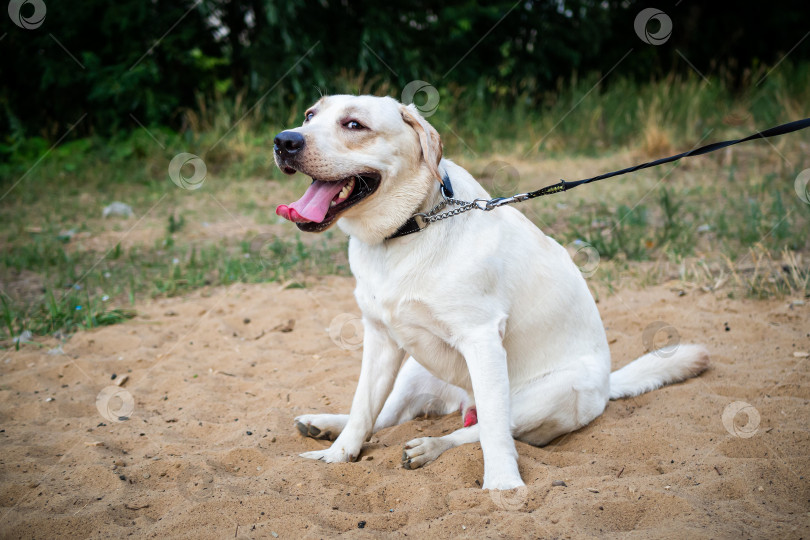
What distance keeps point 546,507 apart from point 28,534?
1751 mm

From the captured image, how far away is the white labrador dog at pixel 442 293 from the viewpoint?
2566 millimetres

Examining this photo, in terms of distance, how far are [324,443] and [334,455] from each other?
27 centimetres

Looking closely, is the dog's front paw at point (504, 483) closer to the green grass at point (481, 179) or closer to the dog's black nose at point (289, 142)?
the dog's black nose at point (289, 142)

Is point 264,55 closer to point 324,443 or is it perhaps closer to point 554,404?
point 324,443

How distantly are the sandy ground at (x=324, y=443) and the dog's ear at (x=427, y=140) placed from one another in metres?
1.18

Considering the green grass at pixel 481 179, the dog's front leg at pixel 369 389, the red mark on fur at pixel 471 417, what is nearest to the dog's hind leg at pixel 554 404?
the red mark on fur at pixel 471 417

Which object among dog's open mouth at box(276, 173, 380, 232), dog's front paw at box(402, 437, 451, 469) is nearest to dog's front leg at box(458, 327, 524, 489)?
dog's front paw at box(402, 437, 451, 469)

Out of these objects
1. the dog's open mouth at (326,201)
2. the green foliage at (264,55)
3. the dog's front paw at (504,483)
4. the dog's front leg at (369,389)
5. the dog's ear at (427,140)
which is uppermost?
the green foliage at (264,55)

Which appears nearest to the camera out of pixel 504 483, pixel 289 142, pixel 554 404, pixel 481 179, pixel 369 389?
A: pixel 504 483

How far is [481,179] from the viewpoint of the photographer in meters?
→ 7.64

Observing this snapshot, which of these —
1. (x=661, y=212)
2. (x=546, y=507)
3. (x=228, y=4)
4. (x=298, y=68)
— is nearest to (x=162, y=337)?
(x=546, y=507)

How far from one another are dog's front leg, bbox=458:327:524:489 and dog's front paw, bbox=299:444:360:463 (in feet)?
2.06

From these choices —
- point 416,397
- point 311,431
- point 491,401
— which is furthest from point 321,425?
point 491,401

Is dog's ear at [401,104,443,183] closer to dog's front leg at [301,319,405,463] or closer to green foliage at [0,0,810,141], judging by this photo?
dog's front leg at [301,319,405,463]
